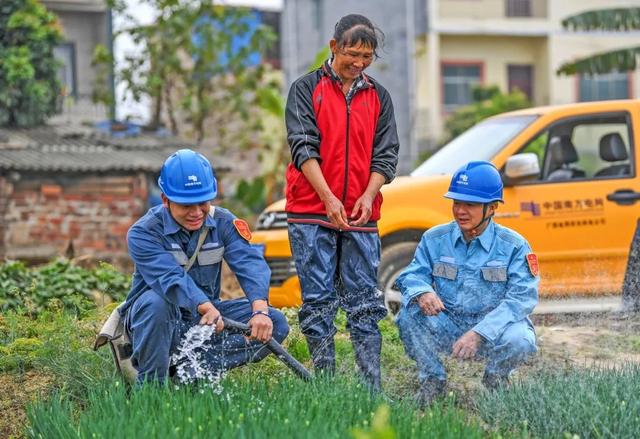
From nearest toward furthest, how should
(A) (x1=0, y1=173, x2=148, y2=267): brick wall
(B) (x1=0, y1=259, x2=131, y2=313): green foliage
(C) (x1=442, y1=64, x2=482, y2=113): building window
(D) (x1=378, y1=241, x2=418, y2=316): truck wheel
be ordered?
(B) (x1=0, y1=259, x2=131, y2=313): green foliage < (D) (x1=378, y1=241, x2=418, y2=316): truck wheel < (A) (x1=0, y1=173, x2=148, y2=267): brick wall < (C) (x1=442, y1=64, x2=482, y2=113): building window

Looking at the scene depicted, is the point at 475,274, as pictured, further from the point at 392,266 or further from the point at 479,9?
the point at 479,9

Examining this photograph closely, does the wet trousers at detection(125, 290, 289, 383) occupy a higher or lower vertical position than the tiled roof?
lower

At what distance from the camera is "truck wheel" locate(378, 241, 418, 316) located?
340 inches

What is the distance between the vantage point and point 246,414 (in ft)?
15.2

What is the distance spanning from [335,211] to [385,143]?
0.55 meters

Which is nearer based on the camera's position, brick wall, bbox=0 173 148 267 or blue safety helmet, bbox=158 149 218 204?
blue safety helmet, bbox=158 149 218 204

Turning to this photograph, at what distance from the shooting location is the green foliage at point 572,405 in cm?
481

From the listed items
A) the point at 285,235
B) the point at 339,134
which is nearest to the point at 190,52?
the point at 285,235

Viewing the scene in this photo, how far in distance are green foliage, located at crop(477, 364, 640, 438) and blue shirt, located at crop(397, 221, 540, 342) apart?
24.8 inches

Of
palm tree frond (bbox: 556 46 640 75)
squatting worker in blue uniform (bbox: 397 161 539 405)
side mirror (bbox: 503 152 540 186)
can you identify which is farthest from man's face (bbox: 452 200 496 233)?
palm tree frond (bbox: 556 46 640 75)

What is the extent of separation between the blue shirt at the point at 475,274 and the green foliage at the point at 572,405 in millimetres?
631

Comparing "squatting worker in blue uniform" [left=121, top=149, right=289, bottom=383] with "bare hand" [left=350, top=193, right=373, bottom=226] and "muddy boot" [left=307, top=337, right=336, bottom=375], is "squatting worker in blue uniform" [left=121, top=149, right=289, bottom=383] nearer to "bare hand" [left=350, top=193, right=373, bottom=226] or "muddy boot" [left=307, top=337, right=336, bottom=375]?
"muddy boot" [left=307, top=337, right=336, bottom=375]

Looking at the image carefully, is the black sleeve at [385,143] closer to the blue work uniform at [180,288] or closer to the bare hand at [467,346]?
the blue work uniform at [180,288]

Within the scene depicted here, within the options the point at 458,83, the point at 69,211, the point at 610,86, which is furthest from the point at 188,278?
the point at 610,86
